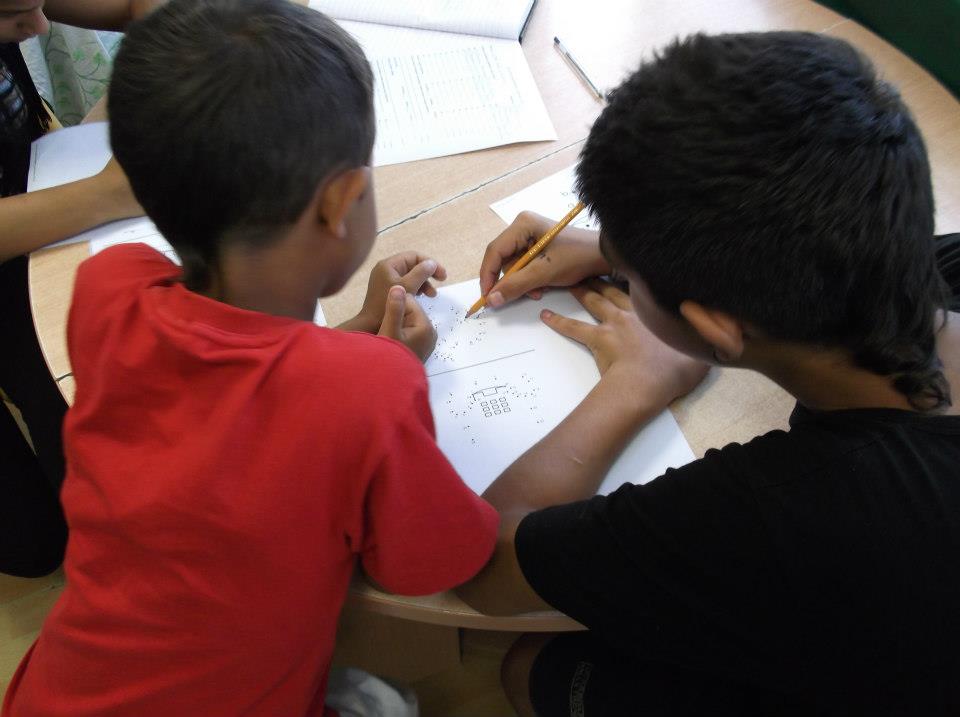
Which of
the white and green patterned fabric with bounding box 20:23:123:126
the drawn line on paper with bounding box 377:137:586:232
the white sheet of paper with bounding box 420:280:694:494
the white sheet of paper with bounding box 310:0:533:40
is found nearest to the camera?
the white sheet of paper with bounding box 420:280:694:494

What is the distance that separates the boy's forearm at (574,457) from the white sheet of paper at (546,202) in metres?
0.31

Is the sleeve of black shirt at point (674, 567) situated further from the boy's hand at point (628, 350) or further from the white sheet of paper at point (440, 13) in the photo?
the white sheet of paper at point (440, 13)

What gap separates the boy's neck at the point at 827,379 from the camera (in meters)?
0.61

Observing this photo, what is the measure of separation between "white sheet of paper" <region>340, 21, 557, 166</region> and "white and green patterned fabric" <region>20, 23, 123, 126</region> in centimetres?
92

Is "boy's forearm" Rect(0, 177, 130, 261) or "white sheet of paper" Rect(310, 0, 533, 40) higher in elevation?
"white sheet of paper" Rect(310, 0, 533, 40)

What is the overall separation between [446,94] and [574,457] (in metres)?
0.66

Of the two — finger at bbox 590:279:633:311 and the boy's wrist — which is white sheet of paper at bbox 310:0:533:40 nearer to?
finger at bbox 590:279:633:311

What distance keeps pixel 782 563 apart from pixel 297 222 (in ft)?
1.55

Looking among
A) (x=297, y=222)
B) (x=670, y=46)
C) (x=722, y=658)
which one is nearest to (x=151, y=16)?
(x=297, y=222)

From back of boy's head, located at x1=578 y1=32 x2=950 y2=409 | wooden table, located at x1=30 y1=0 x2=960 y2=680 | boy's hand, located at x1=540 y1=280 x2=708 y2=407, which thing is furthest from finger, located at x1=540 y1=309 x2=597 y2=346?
back of boy's head, located at x1=578 y1=32 x2=950 y2=409

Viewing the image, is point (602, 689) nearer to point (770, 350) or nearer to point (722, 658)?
point (722, 658)

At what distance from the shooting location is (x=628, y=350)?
0.79m

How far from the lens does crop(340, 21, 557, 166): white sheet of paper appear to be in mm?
1030

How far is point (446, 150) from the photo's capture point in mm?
1021
